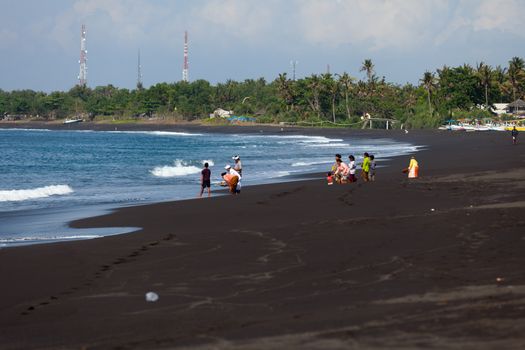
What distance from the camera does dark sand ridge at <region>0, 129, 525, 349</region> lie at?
7.96 metres

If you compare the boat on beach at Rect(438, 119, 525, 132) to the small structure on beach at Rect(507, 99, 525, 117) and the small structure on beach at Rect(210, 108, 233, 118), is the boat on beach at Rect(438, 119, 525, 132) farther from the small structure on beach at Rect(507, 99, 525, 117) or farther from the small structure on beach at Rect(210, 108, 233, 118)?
the small structure on beach at Rect(210, 108, 233, 118)

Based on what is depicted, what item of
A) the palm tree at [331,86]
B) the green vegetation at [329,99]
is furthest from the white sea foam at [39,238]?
the palm tree at [331,86]

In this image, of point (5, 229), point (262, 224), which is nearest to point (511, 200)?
point (262, 224)

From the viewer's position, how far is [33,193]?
1184 inches

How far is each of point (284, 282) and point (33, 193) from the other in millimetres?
21147

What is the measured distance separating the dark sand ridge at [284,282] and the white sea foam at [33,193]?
9.72 meters

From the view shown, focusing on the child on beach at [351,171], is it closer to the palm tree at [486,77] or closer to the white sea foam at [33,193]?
the white sea foam at [33,193]

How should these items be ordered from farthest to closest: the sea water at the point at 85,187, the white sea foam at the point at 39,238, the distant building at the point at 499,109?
the distant building at the point at 499,109
the sea water at the point at 85,187
the white sea foam at the point at 39,238

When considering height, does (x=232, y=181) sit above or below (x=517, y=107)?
below

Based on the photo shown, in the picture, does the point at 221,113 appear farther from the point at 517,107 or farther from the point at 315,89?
the point at 517,107

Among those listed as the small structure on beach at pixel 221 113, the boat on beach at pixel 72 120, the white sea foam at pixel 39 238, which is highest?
the small structure on beach at pixel 221 113

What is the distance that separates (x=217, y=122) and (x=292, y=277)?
14903cm

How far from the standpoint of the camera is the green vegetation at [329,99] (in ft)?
402

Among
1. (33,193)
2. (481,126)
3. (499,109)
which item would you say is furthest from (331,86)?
(33,193)
